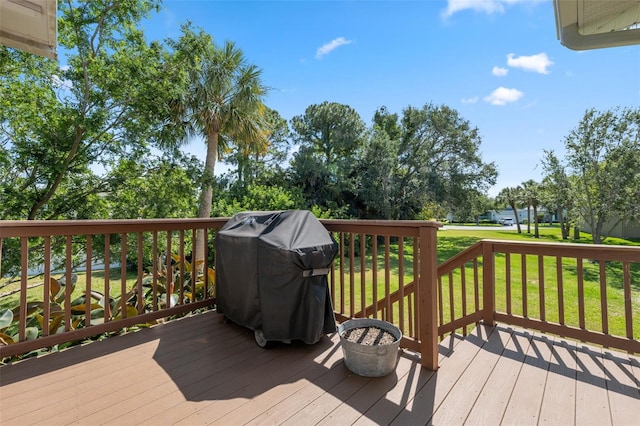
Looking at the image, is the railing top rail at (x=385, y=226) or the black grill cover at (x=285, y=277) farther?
the black grill cover at (x=285, y=277)

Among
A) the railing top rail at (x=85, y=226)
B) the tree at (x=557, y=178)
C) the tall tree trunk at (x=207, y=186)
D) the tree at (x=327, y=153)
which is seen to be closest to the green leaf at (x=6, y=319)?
the railing top rail at (x=85, y=226)

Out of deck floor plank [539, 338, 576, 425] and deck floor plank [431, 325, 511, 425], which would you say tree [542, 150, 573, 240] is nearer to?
deck floor plank [539, 338, 576, 425]

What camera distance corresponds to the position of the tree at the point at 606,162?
32.0 ft

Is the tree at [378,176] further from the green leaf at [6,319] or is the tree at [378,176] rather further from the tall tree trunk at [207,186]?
the green leaf at [6,319]

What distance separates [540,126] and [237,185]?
11602mm

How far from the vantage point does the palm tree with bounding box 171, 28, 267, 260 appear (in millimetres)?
7383

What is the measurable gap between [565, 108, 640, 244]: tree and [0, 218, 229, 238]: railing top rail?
13.4 meters

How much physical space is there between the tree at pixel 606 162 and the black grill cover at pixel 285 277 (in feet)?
42.0

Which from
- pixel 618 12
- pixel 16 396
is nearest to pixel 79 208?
pixel 16 396

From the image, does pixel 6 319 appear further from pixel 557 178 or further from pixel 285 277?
pixel 557 178

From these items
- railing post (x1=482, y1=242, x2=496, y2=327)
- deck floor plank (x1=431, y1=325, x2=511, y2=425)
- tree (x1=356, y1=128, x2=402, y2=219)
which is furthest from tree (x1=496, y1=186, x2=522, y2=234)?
deck floor plank (x1=431, y1=325, x2=511, y2=425)

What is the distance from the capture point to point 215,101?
7707mm

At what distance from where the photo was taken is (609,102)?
32.1 ft

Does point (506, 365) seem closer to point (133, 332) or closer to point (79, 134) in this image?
point (133, 332)
